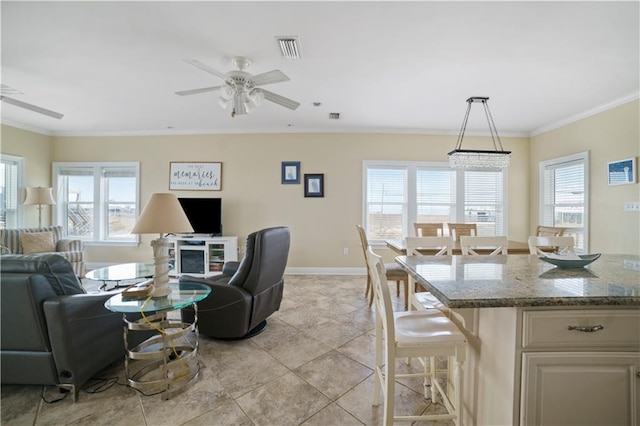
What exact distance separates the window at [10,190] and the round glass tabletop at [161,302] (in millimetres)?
4578

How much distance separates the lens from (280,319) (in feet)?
9.25

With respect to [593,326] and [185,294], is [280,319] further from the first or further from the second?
[593,326]

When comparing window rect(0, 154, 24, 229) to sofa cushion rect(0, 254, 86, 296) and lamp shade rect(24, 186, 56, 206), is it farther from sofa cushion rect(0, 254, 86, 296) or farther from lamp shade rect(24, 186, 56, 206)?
sofa cushion rect(0, 254, 86, 296)

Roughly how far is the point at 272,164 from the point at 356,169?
5.08 ft

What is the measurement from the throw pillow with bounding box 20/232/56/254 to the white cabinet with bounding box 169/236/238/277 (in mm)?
1665

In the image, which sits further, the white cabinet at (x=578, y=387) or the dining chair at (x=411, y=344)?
the dining chair at (x=411, y=344)

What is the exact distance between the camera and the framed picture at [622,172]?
10.3 feet

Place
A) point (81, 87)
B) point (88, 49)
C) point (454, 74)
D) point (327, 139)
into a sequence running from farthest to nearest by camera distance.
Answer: point (327, 139) → point (81, 87) → point (454, 74) → point (88, 49)

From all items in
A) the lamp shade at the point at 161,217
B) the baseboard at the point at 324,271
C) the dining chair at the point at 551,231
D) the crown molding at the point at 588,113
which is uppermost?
the crown molding at the point at 588,113

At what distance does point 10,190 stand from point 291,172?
15.6 feet

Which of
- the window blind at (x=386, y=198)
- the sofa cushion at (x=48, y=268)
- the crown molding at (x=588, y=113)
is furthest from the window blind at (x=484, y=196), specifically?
the sofa cushion at (x=48, y=268)

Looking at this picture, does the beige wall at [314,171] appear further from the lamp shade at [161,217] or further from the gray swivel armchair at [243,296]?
the lamp shade at [161,217]

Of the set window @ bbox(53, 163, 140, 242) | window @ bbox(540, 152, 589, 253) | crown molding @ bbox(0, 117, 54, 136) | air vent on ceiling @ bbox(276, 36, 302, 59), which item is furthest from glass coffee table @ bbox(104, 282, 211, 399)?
window @ bbox(540, 152, 589, 253)

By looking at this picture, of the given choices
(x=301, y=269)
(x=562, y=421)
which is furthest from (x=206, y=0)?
(x=301, y=269)
